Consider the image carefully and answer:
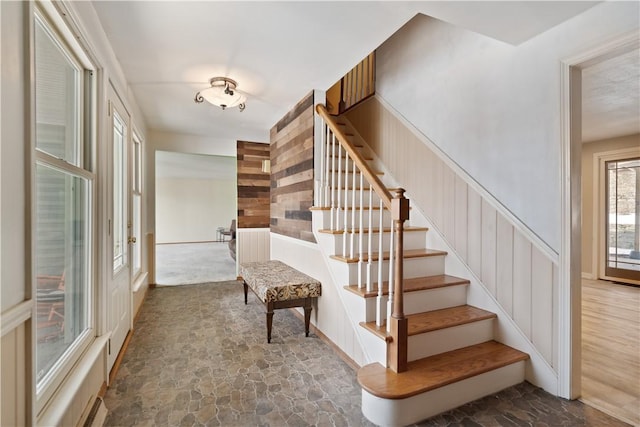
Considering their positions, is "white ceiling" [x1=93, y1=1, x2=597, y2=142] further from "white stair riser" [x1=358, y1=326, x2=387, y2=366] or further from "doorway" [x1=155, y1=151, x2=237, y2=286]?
"doorway" [x1=155, y1=151, x2=237, y2=286]

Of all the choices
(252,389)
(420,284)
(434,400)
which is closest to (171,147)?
(252,389)

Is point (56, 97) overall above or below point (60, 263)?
above

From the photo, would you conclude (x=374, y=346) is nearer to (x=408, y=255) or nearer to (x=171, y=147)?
(x=408, y=255)

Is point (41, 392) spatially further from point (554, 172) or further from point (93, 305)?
point (554, 172)

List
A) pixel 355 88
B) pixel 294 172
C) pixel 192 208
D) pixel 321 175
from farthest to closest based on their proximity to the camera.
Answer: pixel 192 208, pixel 355 88, pixel 294 172, pixel 321 175

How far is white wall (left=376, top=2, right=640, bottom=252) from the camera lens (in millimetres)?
1827

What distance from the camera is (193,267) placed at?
6410 millimetres

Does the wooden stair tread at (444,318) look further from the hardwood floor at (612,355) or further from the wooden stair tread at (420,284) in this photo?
the hardwood floor at (612,355)

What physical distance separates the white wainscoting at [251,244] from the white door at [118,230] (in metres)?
2.33

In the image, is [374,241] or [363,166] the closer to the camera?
[363,166]

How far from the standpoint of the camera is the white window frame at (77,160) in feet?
4.03

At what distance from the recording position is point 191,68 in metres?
2.57

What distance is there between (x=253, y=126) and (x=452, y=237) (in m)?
3.22

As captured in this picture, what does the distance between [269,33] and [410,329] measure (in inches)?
87.5
